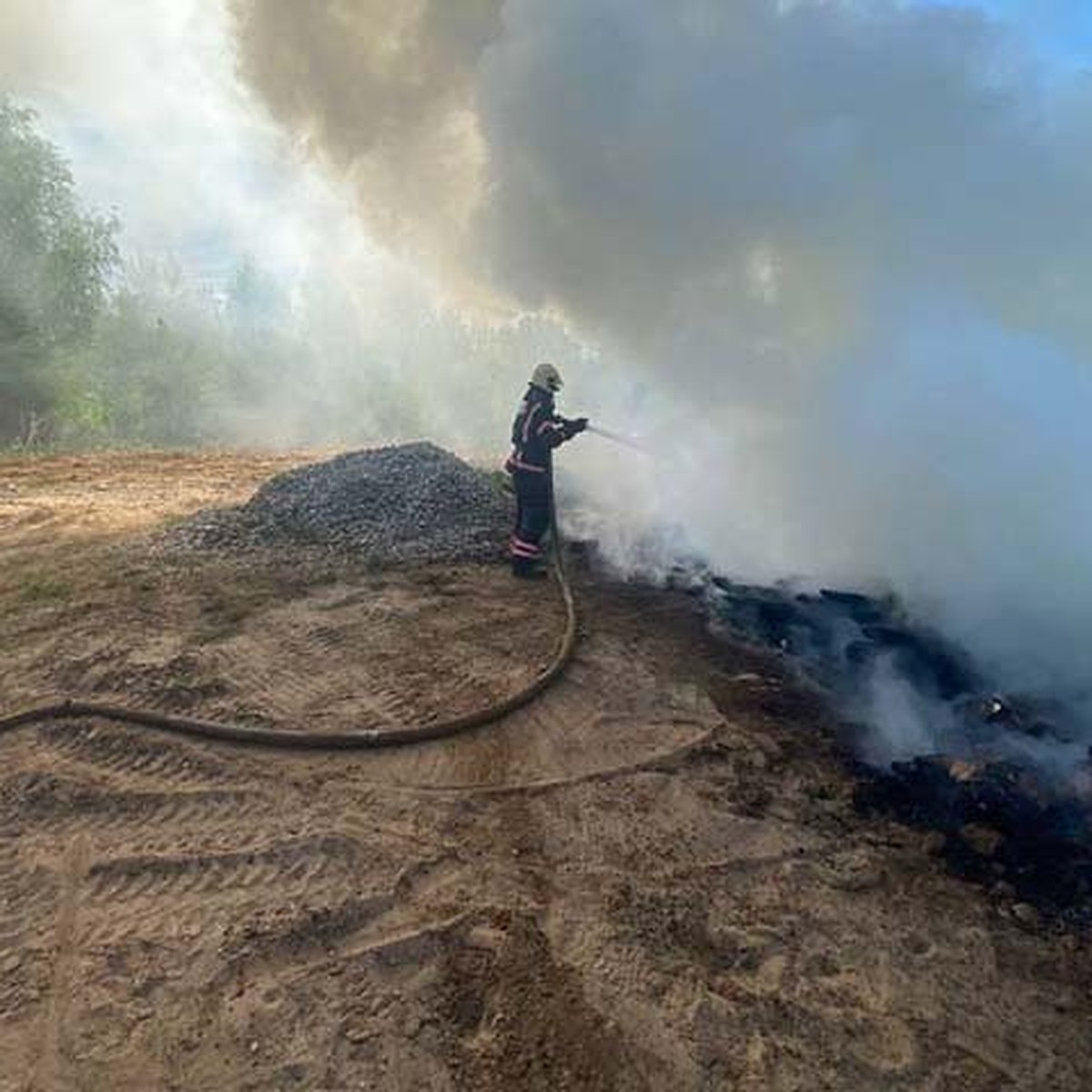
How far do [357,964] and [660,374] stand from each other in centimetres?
694

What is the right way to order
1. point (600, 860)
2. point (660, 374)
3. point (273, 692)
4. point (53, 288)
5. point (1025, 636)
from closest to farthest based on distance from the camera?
point (600, 860) < point (273, 692) < point (1025, 636) < point (660, 374) < point (53, 288)

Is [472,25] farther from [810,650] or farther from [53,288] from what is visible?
[53,288]

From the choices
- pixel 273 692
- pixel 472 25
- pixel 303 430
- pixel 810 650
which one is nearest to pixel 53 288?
pixel 303 430

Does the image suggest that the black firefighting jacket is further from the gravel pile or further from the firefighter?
the gravel pile

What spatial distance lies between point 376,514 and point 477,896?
5446mm

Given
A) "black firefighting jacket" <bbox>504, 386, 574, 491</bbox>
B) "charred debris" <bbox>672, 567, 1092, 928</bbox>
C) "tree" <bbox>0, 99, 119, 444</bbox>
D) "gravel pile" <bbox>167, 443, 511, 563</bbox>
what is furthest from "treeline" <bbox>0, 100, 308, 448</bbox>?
"charred debris" <bbox>672, 567, 1092, 928</bbox>

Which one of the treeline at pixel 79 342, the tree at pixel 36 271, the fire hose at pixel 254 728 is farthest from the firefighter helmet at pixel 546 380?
the tree at pixel 36 271

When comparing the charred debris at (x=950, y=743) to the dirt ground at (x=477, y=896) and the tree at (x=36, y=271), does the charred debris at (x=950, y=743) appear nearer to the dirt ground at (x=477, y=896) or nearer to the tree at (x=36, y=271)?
the dirt ground at (x=477, y=896)

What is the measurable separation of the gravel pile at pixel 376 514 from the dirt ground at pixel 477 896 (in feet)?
6.51

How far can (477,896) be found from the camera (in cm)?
430

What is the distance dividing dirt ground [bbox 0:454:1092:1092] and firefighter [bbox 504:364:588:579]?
156 centimetres

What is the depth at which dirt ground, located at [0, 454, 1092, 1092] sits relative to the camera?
3.55 m

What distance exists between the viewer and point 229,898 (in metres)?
4.25

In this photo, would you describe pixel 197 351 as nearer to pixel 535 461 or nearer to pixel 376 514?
pixel 376 514
